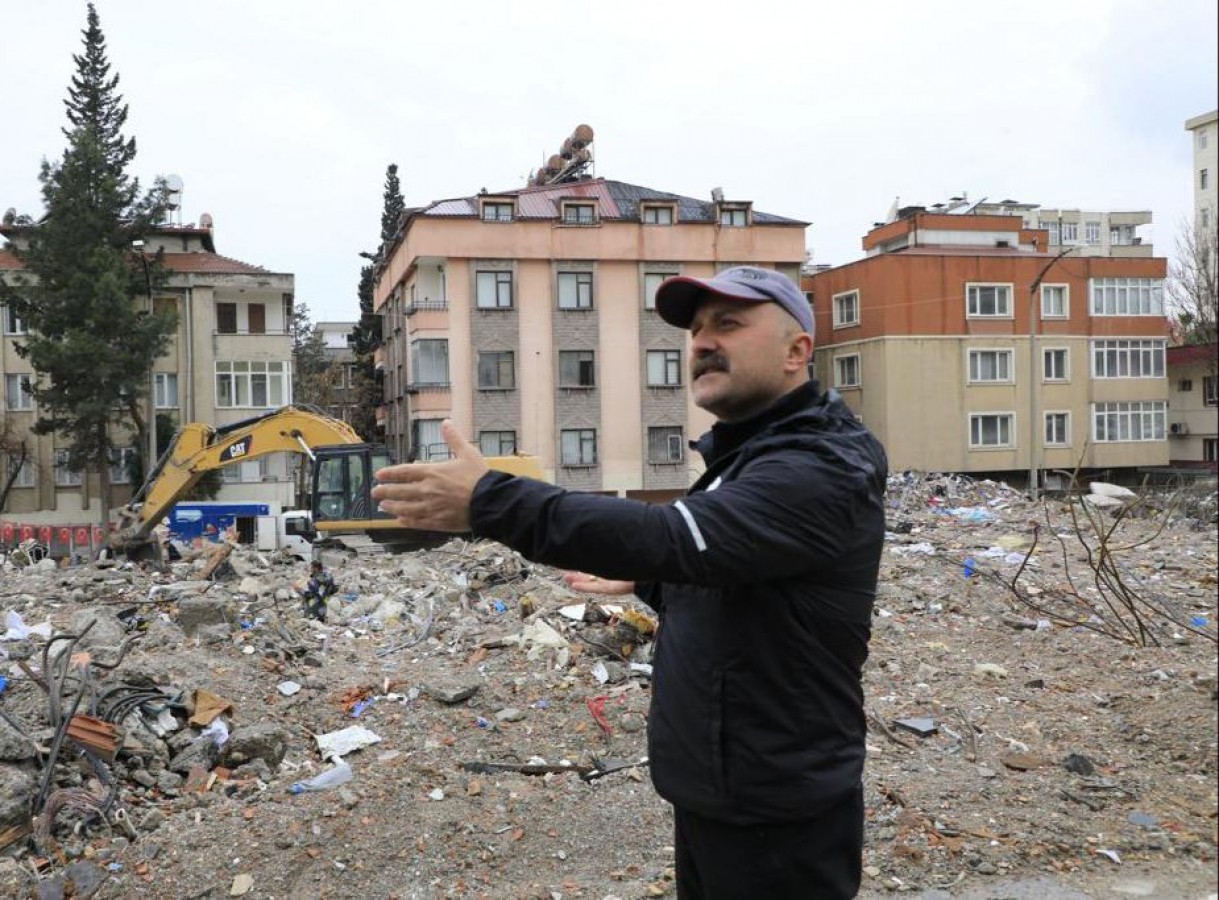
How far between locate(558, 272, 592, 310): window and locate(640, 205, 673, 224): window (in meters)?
2.69

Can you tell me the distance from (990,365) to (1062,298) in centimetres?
399

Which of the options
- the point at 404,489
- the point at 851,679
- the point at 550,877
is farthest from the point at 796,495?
the point at 550,877

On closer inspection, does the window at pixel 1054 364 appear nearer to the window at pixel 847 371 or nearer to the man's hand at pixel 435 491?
the window at pixel 847 371

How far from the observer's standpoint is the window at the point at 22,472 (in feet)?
109

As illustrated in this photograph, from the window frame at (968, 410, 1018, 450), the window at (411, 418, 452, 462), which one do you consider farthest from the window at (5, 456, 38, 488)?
the window frame at (968, 410, 1018, 450)

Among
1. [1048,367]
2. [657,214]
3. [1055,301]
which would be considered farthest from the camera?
[1055,301]

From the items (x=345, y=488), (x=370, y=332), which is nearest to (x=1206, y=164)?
(x=345, y=488)

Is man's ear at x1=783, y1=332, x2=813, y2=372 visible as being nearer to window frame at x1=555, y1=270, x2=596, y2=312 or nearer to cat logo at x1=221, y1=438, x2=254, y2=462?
cat logo at x1=221, y1=438, x2=254, y2=462

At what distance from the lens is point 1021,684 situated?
7.65 m

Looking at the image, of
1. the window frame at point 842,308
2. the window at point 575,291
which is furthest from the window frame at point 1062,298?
the window at point 575,291

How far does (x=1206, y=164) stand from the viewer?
137 cm

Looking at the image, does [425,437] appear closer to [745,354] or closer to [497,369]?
[497,369]

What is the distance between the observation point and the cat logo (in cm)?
1647

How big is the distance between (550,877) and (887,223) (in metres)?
42.4
